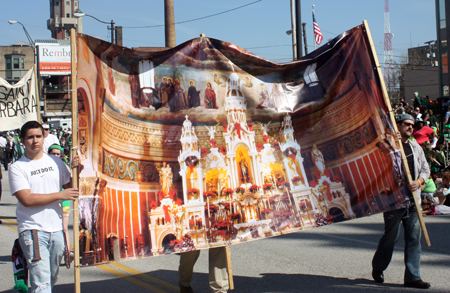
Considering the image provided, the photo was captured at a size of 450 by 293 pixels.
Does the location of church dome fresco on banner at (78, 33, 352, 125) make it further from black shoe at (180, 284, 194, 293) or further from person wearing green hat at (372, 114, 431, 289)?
black shoe at (180, 284, 194, 293)

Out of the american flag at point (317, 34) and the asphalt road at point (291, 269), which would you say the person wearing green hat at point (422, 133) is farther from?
the american flag at point (317, 34)

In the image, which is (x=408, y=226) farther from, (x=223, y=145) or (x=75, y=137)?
(x=75, y=137)

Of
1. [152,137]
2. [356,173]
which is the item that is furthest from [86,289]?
[356,173]

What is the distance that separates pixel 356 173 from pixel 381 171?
280mm

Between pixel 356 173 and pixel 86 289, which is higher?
pixel 356 173

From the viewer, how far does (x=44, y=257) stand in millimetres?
4184

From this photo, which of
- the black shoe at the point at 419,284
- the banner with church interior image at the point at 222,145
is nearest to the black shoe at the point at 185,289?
the banner with church interior image at the point at 222,145

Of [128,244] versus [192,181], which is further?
[192,181]

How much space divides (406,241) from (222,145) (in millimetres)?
2311

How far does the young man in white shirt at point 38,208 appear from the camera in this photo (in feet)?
13.6

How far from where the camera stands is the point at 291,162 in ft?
18.1

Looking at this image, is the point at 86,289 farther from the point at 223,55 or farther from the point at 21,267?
the point at 223,55

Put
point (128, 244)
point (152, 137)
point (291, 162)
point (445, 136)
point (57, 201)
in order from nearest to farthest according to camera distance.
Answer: point (57, 201) < point (128, 244) < point (152, 137) < point (291, 162) < point (445, 136)

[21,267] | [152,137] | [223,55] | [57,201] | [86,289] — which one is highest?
[223,55]
